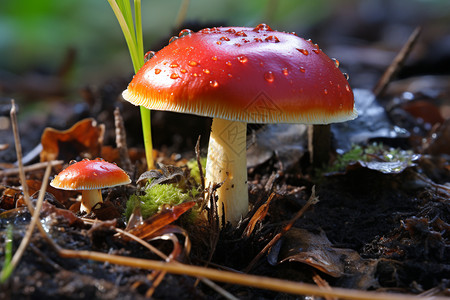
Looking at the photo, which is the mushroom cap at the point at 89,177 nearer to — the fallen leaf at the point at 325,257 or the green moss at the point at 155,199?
the green moss at the point at 155,199

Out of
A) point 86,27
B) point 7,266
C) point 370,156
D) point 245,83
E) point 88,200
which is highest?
point 245,83

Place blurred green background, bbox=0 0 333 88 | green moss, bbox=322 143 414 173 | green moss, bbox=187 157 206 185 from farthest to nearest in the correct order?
blurred green background, bbox=0 0 333 88 → green moss, bbox=322 143 414 173 → green moss, bbox=187 157 206 185

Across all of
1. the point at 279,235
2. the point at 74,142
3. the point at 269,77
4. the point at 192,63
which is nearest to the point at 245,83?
the point at 269,77

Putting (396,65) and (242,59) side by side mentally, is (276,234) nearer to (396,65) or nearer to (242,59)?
(242,59)

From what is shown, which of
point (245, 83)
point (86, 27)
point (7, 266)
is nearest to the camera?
point (7, 266)

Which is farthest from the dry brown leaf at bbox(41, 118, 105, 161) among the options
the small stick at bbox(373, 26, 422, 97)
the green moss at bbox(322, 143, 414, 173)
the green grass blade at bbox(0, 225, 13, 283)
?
the small stick at bbox(373, 26, 422, 97)

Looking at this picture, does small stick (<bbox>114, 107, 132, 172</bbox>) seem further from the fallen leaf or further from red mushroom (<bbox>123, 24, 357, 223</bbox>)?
the fallen leaf

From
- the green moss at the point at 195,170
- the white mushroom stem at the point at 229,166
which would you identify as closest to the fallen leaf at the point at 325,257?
the white mushroom stem at the point at 229,166
